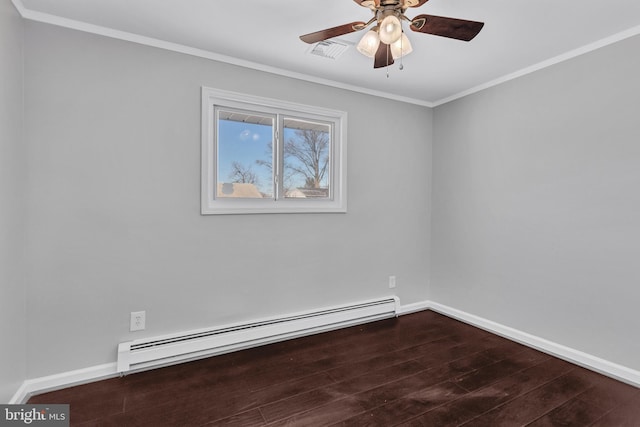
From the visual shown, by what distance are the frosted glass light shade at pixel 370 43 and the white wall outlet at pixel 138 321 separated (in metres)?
2.33

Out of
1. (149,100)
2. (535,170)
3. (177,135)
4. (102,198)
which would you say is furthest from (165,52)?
(535,170)

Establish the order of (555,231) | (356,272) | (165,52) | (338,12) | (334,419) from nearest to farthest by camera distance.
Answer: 1. (334,419)
2. (338,12)
3. (165,52)
4. (555,231)
5. (356,272)

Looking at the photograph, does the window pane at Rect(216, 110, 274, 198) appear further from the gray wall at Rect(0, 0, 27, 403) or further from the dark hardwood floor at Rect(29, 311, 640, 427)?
the dark hardwood floor at Rect(29, 311, 640, 427)

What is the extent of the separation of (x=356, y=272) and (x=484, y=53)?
221 centimetres

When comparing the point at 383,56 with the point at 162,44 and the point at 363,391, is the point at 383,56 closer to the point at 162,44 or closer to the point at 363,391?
the point at 162,44

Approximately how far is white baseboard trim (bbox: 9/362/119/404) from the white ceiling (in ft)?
7.50

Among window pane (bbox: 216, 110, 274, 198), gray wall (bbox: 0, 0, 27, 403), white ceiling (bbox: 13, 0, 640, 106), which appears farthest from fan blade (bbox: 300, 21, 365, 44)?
gray wall (bbox: 0, 0, 27, 403)

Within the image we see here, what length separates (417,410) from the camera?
187cm

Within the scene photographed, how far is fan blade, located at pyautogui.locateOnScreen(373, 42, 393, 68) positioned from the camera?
1.90 metres

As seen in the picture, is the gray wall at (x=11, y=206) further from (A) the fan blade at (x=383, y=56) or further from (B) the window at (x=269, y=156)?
(A) the fan blade at (x=383, y=56)

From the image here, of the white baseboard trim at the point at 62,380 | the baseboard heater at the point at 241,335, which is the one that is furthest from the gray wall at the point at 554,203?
the white baseboard trim at the point at 62,380

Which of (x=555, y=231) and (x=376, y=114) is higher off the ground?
(x=376, y=114)

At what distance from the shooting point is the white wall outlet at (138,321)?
2.31 metres

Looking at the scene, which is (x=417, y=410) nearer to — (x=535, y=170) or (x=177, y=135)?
(x=535, y=170)
